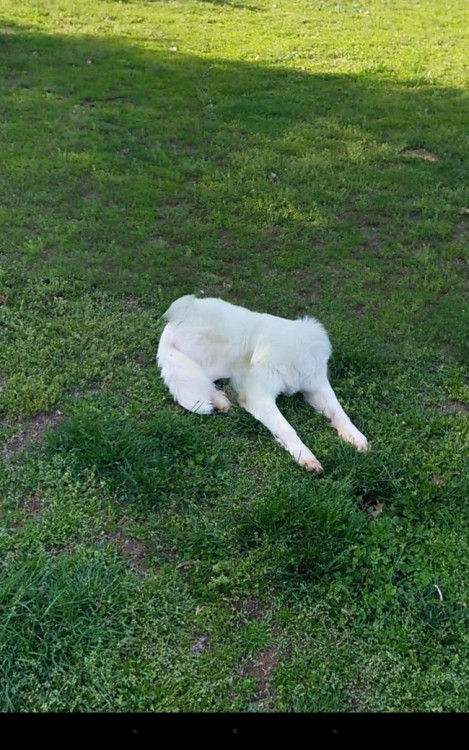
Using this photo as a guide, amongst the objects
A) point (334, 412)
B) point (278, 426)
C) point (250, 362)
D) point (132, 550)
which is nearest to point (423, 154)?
point (250, 362)

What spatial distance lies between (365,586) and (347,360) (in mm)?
1601

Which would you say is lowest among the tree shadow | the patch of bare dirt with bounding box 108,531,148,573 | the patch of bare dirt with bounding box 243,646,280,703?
the patch of bare dirt with bounding box 243,646,280,703

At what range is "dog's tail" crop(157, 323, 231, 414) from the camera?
3.64m

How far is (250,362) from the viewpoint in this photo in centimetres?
375

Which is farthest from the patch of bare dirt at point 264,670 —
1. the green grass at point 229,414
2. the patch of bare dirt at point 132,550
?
the patch of bare dirt at point 132,550

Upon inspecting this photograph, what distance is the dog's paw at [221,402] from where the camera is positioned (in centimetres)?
367

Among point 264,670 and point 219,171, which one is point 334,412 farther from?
point 219,171

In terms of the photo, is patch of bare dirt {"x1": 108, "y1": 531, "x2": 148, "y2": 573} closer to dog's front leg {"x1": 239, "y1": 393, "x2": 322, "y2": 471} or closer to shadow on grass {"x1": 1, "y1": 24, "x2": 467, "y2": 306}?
dog's front leg {"x1": 239, "y1": 393, "x2": 322, "y2": 471}

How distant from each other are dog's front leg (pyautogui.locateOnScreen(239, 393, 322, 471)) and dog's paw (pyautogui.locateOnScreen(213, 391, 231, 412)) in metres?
0.07

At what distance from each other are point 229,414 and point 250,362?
0.31m

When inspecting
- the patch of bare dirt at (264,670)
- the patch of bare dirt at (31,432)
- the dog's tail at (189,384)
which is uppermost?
the dog's tail at (189,384)

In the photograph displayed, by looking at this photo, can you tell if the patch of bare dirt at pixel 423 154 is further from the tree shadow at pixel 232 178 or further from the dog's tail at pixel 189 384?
the dog's tail at pixel 189 384

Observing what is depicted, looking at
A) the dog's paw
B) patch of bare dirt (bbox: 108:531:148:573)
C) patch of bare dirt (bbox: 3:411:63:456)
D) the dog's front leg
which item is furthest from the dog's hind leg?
patch of bare dirt (bbox: 3:411:63:456)
